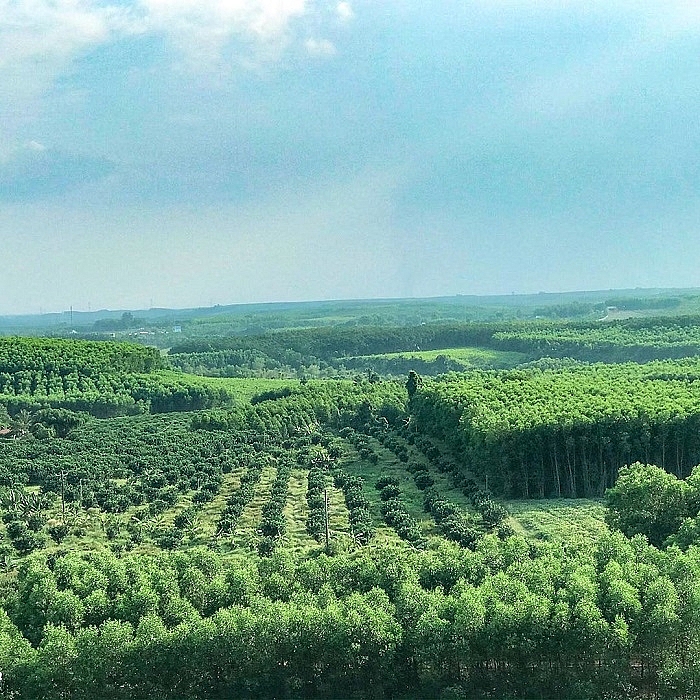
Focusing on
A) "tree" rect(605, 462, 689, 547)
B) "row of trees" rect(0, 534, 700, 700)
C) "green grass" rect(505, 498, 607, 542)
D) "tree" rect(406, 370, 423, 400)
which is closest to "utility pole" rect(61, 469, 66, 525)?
"row of trees" rect(0, 534, 700, 700)

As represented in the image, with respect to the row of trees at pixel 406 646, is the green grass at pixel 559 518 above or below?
below

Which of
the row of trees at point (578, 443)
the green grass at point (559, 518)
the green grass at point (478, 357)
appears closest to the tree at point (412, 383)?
the row of trees at point (578, 443)

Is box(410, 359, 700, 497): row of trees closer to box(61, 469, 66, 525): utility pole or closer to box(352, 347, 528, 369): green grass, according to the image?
box(61, 469, 66, 525): utility pole

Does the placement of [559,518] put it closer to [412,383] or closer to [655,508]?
[655,508]

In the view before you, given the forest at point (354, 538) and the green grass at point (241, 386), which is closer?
the forest at point (354, 538)

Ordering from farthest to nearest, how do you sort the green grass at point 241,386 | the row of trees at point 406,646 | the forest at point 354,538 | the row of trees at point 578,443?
1. the green grass at point 241,386
2. the row of trees at point 578,443
3. the forest at point 354,538
4. the row of trees at point 406,646

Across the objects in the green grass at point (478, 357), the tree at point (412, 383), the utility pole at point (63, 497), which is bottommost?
the utility pole at point (63, 497)

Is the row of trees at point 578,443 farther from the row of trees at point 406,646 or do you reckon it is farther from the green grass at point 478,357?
the green grass at point 478,357

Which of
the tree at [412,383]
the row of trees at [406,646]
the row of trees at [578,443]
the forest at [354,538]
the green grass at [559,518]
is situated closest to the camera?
the row of trees at [406,646]
